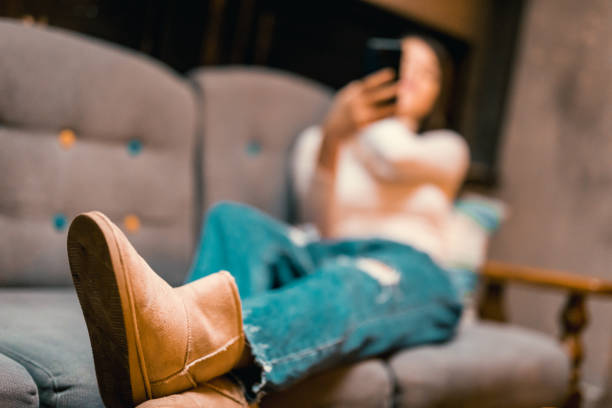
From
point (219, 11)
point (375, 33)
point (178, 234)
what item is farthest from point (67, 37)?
point (375, 33)

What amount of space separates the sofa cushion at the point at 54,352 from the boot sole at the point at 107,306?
0.13 feet

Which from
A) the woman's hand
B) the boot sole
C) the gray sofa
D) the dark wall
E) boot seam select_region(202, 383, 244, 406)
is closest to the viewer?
the boot sole

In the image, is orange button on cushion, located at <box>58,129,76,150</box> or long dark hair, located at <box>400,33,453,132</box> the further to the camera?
long dark hair, located at <box>400,33,453,132</box>

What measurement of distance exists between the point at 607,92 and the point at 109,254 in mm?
1817

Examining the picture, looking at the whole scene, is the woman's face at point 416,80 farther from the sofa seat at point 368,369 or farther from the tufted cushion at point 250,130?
the sofa seat at point 368,369

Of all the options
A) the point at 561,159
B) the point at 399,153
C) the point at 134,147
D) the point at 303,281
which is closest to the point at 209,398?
the point at 303,281

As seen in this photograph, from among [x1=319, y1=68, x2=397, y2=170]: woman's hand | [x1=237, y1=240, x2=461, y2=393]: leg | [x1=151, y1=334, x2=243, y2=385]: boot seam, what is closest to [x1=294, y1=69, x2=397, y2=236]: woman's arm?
[x1=319, y1=68, x2=397, y2=170]: woman's hand

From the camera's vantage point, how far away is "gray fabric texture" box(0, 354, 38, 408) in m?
0.51

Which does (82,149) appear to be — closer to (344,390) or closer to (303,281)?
(303,281)

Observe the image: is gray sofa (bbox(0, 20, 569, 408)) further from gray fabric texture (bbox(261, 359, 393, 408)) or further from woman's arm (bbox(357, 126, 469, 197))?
woman's arm (bbox(357, 126, 469, 197))

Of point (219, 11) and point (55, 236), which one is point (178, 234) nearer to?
point (55, 236)

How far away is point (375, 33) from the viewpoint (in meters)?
1.72

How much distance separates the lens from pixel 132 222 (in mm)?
1081

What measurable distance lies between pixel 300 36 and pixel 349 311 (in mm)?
1041
